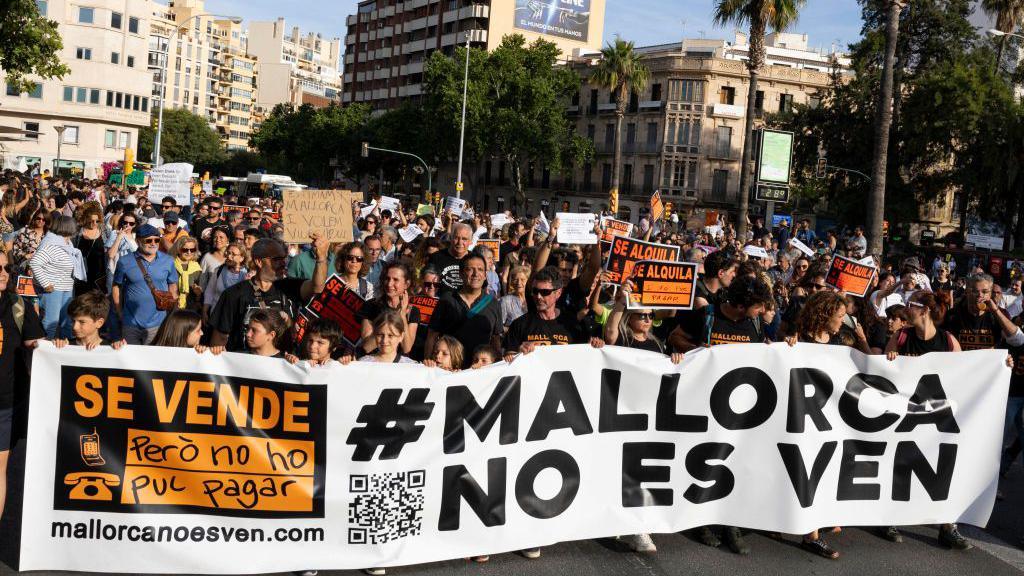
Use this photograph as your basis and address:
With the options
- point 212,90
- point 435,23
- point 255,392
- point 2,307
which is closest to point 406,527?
point 255,392

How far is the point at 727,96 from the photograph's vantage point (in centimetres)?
6438

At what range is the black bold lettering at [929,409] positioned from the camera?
21.0 feet

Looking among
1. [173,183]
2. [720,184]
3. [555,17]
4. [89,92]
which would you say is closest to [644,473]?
[173,183]

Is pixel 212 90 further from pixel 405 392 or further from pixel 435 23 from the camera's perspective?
pixel 405 392

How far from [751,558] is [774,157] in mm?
19131

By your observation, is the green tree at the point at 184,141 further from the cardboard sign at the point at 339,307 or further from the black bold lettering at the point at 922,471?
the black bold lettering at the point at 922,471

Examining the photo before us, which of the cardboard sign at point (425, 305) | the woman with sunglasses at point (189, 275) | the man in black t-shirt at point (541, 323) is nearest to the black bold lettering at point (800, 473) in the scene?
the man in black t-shirt at point (541, 323)

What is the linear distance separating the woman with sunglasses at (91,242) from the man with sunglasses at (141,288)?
2.57 m

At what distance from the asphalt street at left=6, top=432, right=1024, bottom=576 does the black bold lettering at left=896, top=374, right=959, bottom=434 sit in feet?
2.57

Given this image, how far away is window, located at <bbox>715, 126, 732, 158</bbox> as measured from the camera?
210 ft

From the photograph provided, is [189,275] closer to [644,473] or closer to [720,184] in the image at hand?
[644,473]

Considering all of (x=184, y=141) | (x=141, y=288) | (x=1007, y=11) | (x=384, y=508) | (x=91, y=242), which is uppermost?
(x=1007, y=11)

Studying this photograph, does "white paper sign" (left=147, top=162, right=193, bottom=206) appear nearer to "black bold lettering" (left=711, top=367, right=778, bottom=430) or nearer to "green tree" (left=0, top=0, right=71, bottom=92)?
"green tree" (left=0, top=0, right=71, bottom=92)

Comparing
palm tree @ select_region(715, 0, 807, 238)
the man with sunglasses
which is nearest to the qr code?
the man with sunglasses
